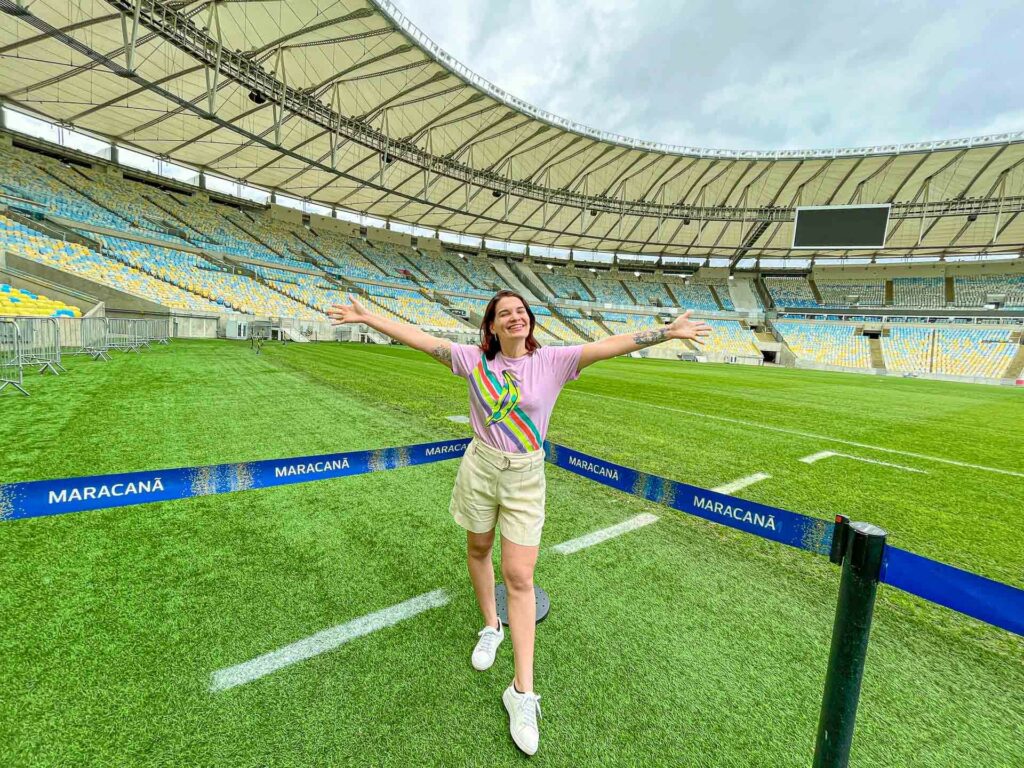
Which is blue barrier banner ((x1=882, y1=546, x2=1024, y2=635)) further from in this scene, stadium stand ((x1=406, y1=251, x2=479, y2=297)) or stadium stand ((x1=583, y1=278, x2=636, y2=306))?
stadium stand ((x1=583, y1=278, x2=636, y2=306))

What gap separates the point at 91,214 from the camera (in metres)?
27.7

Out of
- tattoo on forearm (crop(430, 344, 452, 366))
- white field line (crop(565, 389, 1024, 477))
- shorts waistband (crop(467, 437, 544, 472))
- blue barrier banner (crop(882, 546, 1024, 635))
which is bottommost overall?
white field line (crop(565, 389, 1024, 477))

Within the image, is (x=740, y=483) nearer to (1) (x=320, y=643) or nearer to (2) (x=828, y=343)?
(1) (x=320, y=643)

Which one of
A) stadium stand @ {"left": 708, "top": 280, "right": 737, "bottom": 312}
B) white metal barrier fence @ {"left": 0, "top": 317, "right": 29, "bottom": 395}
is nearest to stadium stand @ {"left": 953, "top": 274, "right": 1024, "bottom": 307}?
stadium stand @ {"left": 708, "top": 280, "right": 737, "bottom": 312}

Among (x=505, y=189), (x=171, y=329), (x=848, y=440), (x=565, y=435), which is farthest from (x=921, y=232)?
(x=171, y=329)

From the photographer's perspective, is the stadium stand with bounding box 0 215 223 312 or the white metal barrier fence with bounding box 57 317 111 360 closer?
the white metal barrier fence with bounding box 57 317 111 360

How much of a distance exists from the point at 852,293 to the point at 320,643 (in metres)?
64.9

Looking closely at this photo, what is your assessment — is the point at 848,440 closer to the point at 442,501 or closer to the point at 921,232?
the point at 442,501

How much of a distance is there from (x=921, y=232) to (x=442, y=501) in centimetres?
6145

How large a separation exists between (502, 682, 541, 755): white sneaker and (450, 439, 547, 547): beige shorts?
1.98 feet

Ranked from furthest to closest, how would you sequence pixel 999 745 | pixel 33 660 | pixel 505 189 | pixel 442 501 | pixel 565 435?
pixel 505 189 < pixel 565 435 < pixel 442 501 < pixel 33 660 < pixel 999 745

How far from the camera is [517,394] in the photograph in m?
1.97

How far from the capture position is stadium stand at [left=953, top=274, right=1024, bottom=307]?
4259cm

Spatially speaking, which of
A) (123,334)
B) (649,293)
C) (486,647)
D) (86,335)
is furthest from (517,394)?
(649,293)
